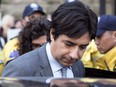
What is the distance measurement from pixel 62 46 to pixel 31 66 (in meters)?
0.26

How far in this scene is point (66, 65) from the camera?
3496 millimetres

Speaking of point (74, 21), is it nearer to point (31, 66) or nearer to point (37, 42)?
point (31, 66)

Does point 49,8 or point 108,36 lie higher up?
point 108,36

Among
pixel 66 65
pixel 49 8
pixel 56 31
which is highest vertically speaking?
pixel 56 31

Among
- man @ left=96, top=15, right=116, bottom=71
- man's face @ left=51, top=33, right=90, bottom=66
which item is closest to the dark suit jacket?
man's face @ left=51, top=33, right=90, bottom=66

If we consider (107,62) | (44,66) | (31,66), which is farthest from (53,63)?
(107,62)

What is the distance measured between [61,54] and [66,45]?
0.27ft

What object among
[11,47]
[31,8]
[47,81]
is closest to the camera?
[47,81]

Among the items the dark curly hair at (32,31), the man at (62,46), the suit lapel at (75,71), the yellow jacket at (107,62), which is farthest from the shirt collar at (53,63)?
the dark curly hair at (32,31)

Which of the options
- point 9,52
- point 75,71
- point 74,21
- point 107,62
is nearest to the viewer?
point 74,21

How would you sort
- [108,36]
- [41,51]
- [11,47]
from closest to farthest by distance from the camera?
[41,51], [108,36], [11,47]

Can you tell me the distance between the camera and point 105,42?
529 centimetres

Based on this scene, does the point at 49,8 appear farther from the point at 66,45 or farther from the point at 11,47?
the point at 66,45

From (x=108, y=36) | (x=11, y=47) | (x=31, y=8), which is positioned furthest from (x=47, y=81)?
(x=31, y=8)
